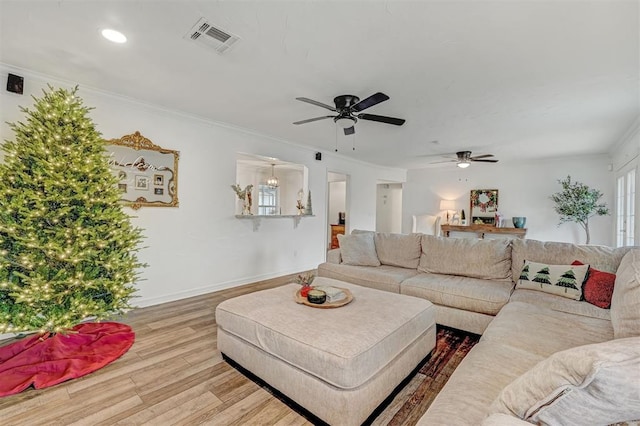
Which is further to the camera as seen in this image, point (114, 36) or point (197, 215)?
point (197, 215)

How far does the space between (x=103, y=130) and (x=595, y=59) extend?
4.64m

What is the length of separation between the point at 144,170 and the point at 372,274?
2993 mm

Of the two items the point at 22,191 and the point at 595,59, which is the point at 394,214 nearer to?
the point at 595,59

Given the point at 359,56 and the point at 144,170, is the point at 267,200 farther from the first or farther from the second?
the point at 359,56

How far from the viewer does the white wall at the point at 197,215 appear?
10.5 ft

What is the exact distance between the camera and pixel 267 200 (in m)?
6.42

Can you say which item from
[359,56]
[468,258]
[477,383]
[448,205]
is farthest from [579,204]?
[477,383]

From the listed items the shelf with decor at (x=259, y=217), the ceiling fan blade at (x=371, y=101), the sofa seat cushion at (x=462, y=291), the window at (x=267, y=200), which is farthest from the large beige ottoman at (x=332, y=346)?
the window at (x=267, y=200)

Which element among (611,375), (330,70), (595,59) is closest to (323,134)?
(330,70)

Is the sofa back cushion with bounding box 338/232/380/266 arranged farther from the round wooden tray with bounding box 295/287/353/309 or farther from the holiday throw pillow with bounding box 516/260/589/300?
the holiday throw pillow with bounding box 516/260/589/300

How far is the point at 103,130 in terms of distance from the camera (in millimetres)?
3141

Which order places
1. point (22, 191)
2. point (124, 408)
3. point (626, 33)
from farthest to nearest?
point (22, 191), point (626, 33), point (124, 408)

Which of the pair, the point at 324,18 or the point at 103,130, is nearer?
the point at 324,18

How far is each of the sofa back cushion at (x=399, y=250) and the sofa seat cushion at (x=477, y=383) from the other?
202 centimetres
